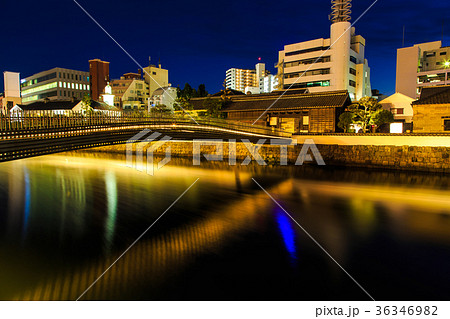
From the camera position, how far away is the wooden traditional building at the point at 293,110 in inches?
1184

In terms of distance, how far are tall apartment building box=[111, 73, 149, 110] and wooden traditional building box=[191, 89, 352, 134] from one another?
31356 millimetres

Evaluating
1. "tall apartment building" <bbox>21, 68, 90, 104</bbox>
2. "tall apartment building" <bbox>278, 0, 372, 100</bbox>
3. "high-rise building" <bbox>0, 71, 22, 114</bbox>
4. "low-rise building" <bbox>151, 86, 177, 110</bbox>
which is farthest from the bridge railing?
"tall apartment building" <bbox>21, 68, 90, 104</bbox>

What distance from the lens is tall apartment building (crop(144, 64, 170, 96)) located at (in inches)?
2630

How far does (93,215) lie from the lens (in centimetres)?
1243

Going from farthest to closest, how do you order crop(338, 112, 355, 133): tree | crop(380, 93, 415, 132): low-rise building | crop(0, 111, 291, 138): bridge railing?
crop(380, 93, 415, 132): low-rise building < crop(338, 112, 355, 133): tree < crop(0, 111, 291, 138): bridge railing

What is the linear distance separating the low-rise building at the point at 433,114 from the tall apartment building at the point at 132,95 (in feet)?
163

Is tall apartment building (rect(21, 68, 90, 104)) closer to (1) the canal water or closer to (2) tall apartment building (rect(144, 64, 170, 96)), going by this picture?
(2) tall apartment building (rect(144, 64, 170, 96))

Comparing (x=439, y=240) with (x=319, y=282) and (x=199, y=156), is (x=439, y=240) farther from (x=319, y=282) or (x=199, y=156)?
(x=199, y=156)

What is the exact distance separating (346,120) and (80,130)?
906 inches

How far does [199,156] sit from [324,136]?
536 inches

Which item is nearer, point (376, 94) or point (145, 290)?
point (145, 290)

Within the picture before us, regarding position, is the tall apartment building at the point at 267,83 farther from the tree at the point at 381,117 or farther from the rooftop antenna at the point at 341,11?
the tree at the point at 381,117

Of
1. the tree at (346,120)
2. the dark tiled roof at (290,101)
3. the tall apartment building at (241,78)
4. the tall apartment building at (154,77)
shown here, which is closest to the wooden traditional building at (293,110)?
the dark tiled roof at (290,101)
